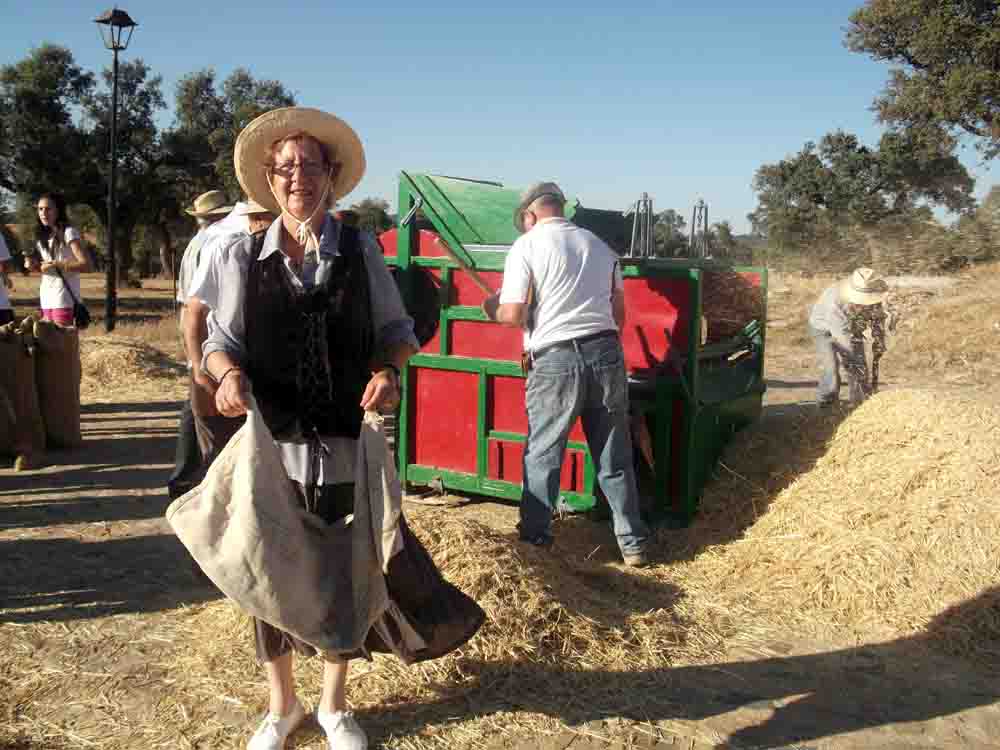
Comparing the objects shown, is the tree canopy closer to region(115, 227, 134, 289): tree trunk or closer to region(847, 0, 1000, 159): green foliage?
region(115, 227, 134, 289): tree trunk

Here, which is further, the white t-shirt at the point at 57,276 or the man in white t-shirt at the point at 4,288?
the white t-shirt at the point at 57,276

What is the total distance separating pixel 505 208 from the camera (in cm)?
617

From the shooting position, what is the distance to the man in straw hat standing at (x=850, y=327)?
25.1 feet

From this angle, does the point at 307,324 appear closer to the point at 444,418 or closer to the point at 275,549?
the point at 275,549

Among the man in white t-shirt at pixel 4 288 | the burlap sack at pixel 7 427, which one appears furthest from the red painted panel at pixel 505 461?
the man in white t-shirt at pixel 4 288

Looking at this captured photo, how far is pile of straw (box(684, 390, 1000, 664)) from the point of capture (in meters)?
4.43

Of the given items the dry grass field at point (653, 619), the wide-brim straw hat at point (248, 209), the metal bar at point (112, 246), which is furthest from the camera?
the metal bar at point (112, 246)

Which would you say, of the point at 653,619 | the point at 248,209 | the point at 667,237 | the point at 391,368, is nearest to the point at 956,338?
Answer: the point at 667,237

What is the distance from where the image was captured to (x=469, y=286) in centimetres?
599

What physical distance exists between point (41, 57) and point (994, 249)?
1046 inches

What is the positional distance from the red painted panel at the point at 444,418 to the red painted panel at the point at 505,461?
0.55ft

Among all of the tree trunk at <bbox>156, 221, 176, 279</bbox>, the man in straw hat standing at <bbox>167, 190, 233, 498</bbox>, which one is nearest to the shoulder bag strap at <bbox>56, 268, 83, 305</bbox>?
the man in straw hat standing at <bbox>167, 190, 233, 498</bbox>

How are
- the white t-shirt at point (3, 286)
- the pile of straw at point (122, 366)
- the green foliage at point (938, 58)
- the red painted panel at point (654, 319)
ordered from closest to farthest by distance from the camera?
the red painted panel at point (654, 319) → the white t-shirt at point (3, 286) → the pile of straw at point (122, 366) → the green foliage at point (938, 58)

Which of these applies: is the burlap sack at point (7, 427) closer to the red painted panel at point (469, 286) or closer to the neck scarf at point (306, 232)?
the red painted panel at point (469, 286)
